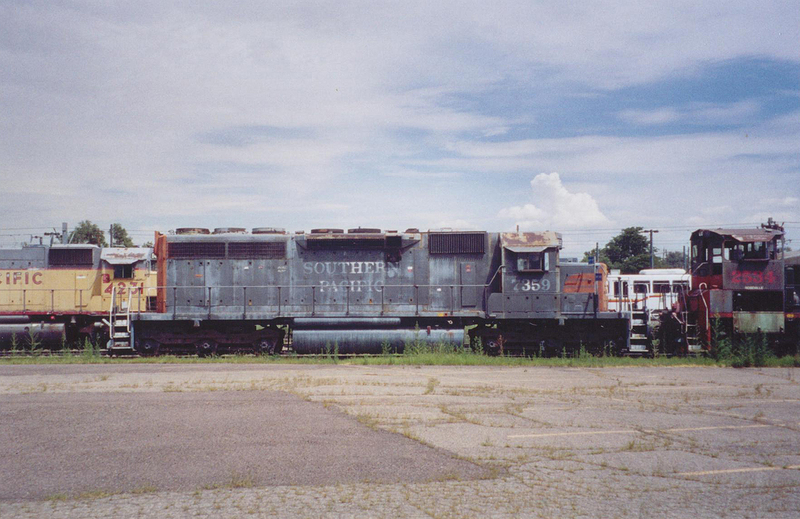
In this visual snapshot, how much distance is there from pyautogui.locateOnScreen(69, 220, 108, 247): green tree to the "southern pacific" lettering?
1067 inches

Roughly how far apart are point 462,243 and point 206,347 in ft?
26.8

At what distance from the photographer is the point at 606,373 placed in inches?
545

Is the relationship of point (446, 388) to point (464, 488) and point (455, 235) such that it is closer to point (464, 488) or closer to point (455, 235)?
point (464, 488)

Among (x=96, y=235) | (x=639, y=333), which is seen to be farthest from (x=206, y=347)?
(x=96, y=235)

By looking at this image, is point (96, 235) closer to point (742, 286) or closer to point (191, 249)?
point (191, 249)

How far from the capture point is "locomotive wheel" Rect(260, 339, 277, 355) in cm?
1788

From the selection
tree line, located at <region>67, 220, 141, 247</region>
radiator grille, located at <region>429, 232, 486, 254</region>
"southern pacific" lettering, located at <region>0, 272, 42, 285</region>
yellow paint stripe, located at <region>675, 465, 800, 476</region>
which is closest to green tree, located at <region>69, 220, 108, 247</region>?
tree line, located at <region>67, 220, 141, 247</region>

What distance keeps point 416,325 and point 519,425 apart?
964 centimetres

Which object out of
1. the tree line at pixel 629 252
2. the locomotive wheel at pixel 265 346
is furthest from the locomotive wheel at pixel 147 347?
the tree line at pixel 629 252

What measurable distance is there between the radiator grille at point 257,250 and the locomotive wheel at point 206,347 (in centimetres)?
262

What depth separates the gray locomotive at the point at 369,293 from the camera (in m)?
17.6

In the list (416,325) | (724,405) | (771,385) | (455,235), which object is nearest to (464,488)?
Result: (724,405)

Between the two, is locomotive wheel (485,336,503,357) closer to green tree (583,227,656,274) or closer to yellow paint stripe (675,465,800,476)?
yellow paint stripe (675,465,800,476)

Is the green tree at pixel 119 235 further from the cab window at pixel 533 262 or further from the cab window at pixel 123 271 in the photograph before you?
the cab window at pixel 533 262
